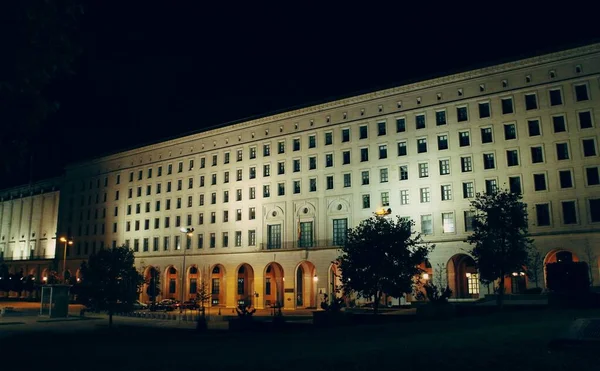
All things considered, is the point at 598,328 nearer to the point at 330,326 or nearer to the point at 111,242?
the point at 330,326

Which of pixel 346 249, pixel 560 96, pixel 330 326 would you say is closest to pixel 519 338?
pixel 330 326

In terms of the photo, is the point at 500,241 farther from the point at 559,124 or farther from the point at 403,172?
the point at 403,172

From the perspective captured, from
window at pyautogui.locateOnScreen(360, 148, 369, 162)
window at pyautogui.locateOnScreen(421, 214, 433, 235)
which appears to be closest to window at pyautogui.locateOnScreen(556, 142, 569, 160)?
window at pyautogui.locateOnScreen(421, 214, 433, 235)

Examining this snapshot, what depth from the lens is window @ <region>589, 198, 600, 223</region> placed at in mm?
43781

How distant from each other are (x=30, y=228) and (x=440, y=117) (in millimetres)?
83801

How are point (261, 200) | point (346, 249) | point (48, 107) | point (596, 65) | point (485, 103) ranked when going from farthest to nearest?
point (261, 200) → point (485, 103) → point (596, 65) → point (346, 249) → point (48, 107)

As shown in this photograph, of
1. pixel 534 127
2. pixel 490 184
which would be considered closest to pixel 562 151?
pixel 534 127

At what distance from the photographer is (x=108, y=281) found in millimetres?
37344

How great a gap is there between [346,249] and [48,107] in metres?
30.2

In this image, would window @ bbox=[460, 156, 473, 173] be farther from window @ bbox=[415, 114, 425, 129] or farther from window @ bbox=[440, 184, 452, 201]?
window @ bbox=[415, 114, 425, 129]

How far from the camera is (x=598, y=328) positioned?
1205 centimetres

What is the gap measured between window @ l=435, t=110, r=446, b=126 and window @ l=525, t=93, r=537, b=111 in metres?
7.66

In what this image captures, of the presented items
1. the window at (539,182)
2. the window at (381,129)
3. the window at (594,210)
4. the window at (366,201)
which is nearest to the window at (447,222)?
the window at (539,182)

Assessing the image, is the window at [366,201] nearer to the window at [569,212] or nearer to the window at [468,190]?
the window at [468,190]
